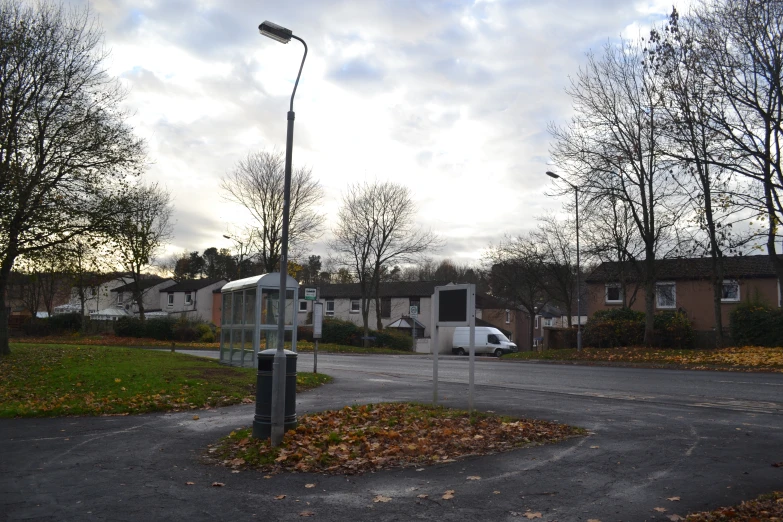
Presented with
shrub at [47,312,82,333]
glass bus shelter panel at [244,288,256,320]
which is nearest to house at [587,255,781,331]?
glass bus shelter panel at [244,288,256,320]

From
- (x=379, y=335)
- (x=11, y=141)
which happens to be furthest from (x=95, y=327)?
(x=11, y=141)

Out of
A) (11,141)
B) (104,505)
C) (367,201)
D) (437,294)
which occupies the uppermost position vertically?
(367,201)

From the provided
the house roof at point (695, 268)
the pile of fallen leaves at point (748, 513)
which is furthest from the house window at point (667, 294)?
the pile of fallen leaves at point (748, 513)

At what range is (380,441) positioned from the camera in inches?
351

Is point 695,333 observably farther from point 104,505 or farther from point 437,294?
point 104,505

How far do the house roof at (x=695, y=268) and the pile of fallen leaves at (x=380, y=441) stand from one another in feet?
104

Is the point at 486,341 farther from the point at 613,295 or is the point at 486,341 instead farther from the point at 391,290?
the point at 391,290

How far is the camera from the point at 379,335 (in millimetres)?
50375

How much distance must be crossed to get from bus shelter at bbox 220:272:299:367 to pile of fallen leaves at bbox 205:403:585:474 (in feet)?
29.9

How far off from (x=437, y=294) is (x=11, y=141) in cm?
1618

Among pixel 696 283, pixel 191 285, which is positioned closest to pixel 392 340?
pixel 696 283

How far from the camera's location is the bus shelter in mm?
19922

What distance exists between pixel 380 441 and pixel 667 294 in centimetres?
4023

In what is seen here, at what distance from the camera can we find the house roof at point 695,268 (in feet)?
135
